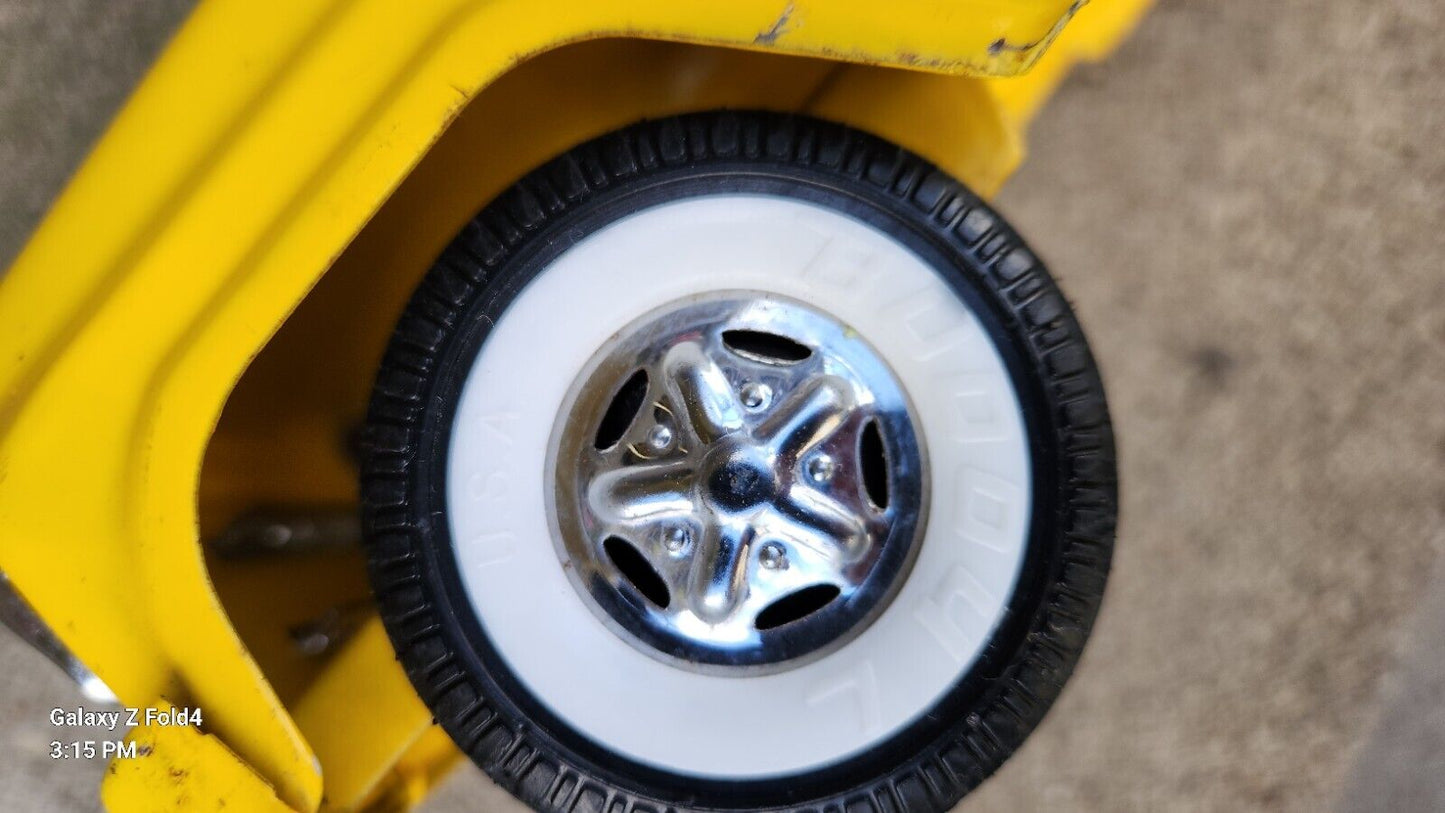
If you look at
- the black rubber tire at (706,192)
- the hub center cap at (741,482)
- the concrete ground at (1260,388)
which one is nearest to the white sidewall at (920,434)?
the black rubber tire at (706,192)

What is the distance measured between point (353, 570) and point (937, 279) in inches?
22.3

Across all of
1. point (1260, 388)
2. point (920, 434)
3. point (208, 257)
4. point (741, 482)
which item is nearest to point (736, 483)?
point (741, 482)

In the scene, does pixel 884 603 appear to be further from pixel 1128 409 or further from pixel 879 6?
pixel 1128 409

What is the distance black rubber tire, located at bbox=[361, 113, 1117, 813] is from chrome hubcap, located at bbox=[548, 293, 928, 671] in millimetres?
77

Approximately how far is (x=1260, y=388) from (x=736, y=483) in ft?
2.44

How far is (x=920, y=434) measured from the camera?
2.04ft

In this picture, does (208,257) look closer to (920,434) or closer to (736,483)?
(736,483)

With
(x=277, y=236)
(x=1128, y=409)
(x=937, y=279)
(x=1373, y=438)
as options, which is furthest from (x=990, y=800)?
(x=277, y=236)

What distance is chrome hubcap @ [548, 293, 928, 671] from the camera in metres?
0.63

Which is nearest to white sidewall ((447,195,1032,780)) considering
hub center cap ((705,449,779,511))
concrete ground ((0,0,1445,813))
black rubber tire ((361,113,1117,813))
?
black rubber tire ((361,113,1117,813))

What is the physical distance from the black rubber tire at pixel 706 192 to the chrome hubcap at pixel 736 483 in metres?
0.08

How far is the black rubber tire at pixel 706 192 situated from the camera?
23.3 inches

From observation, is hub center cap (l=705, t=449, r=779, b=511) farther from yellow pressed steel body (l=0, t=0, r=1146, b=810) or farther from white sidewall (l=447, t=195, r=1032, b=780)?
yellow pressed steel body (l=0, t=0, r=1146, b=810)

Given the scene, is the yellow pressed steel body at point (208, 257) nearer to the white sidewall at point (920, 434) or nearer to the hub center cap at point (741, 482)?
the white sidewall at point (920, 434)
